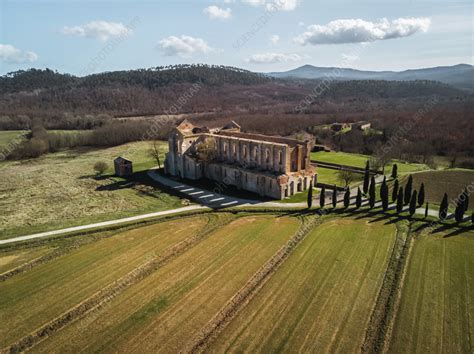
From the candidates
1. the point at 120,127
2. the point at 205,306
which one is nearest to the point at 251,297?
the point at 205,306

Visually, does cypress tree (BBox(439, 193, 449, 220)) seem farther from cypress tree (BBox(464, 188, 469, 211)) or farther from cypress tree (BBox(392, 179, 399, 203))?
cypress tree (BBox(392, 179, 399, 203))

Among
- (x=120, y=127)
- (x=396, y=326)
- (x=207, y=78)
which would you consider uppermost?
(x=207, y=78)

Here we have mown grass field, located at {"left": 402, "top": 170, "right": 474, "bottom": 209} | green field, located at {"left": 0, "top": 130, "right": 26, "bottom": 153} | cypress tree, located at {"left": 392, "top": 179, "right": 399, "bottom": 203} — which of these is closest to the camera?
cypress tree, located at {"left": 392, "top": 179, "right": 399, "bottom": 203}

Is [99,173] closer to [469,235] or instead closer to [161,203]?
[161,203]

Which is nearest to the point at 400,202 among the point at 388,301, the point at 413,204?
the point at 413,204

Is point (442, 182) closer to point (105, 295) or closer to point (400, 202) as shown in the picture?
point (400, 202)

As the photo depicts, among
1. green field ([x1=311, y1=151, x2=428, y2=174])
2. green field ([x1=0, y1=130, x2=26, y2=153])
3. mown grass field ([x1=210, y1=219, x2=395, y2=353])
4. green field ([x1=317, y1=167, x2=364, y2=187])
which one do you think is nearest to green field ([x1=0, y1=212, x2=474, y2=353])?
mown grass field ([x1=210, y1=219, x2=395, y2=353])
